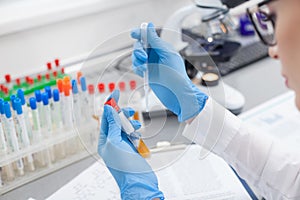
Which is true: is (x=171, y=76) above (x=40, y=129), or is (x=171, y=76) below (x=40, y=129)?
above

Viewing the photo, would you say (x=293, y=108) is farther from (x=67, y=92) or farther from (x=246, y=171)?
(x=67, y=92)

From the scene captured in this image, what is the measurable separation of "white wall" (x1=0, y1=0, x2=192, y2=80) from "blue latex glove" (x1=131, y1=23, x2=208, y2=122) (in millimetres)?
572

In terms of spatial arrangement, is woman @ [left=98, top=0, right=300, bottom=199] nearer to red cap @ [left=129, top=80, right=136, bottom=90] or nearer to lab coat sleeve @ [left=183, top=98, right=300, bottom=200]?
lab coat sleeve @ [left=183, top=98, right=300, bottom=200]

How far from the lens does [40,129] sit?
113cm

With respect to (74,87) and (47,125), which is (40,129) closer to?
(47,125)

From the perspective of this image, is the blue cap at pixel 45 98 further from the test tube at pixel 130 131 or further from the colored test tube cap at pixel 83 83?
the test tube at pixel 130 131

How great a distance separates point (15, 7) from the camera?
1.50 metres

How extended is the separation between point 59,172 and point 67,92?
0.22 m

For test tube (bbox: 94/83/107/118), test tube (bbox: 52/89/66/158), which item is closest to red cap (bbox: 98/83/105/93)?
test tube (bbox: 94/83/107/118)

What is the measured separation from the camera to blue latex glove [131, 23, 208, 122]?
1062 mm

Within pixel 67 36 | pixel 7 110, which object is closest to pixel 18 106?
pixel 7 110

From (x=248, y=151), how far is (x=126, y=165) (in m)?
0.34

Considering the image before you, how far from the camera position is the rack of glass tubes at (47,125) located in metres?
1.07

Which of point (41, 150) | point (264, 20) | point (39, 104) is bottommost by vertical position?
point (41, 150)
